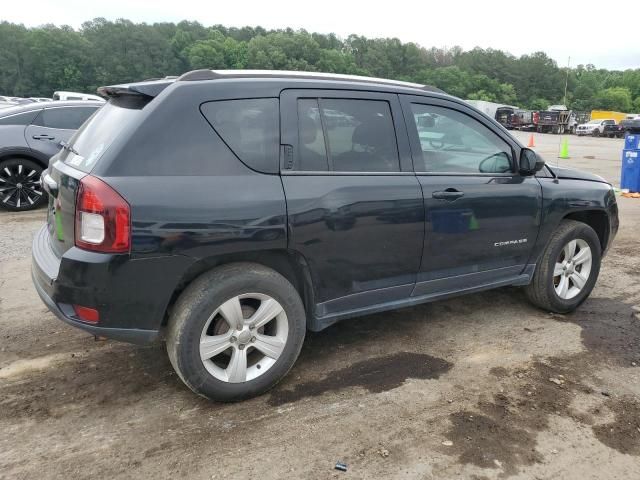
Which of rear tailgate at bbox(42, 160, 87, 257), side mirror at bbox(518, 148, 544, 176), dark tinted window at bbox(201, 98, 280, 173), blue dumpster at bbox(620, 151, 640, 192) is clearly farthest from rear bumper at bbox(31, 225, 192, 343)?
blue dumpster at bbox(620, 151, 640, 192)

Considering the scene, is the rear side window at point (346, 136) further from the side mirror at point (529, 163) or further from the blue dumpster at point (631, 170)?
the blue dumpster at point (631, 170)

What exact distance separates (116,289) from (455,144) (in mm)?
2474

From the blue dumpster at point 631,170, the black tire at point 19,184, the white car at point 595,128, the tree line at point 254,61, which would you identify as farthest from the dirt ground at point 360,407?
the tree line at point 254,61

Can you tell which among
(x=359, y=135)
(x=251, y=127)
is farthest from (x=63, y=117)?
(x=359, y=135)

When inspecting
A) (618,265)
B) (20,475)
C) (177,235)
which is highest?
(177,235)

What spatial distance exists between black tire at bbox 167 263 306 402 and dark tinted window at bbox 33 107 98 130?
6.68 meters

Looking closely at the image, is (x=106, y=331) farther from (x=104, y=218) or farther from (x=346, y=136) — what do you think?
(x=346, y=136)

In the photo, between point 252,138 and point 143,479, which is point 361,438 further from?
point 252,138

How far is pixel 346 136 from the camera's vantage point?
125 inches

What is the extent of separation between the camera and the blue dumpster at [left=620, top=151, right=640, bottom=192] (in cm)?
1074

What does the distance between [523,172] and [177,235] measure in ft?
8.74

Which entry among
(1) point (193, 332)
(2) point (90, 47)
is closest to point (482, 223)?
(1) point (193, 332)

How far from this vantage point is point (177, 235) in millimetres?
2578

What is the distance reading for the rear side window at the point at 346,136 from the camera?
9.98 feet
